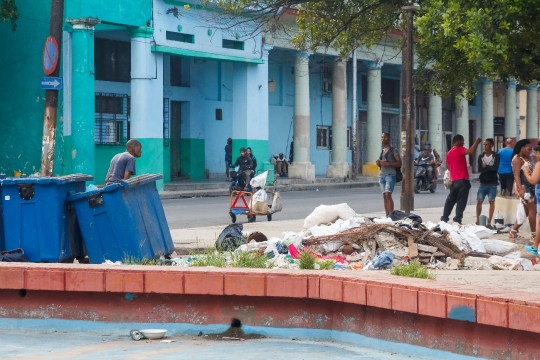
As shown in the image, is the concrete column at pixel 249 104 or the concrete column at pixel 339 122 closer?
the concrete column at pixel 249 104

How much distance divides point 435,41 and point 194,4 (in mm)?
16477

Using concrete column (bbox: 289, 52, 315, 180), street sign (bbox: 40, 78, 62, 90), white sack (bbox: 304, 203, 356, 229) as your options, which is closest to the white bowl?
white sack (bbox: 304, 203, 356, 229)

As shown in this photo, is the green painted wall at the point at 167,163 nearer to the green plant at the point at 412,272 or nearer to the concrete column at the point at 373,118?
the concrete column at the point at 373,118

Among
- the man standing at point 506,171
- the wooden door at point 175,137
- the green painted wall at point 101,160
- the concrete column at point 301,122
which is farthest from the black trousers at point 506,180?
the concrete column at point 301,122

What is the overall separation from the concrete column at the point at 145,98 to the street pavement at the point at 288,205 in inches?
90.5

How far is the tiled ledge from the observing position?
5734 millimetres

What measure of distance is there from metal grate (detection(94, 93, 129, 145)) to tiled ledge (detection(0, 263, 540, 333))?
2356 centimetres

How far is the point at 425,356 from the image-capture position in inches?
242

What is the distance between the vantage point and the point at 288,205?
81.2ft

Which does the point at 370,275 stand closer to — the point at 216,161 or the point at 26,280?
the point at 26,280

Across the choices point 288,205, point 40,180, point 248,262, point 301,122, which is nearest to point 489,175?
point 288,205

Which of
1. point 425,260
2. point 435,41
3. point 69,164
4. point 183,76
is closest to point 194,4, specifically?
point 183,76

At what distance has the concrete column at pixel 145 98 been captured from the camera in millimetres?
29031

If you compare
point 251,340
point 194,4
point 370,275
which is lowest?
point 251,340
